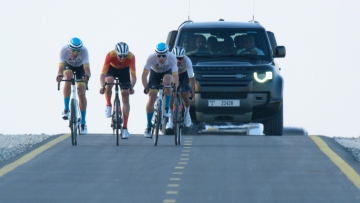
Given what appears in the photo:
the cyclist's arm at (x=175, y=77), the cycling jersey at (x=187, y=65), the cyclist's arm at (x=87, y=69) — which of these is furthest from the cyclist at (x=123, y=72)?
the cycling jersey at (x=187, y=65)

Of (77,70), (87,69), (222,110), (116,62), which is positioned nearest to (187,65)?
(116,62)

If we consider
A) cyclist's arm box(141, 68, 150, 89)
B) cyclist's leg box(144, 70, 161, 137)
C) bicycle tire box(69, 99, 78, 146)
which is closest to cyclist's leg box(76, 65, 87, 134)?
bicycle tire box(69, 99, 78, 146)

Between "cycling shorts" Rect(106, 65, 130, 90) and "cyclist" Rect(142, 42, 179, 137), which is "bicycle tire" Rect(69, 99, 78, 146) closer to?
"cycling shorts" Rect(106, 65, 130, 90)

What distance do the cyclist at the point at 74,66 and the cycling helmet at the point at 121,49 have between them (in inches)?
34.4

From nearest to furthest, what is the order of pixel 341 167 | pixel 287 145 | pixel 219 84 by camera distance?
pixel 341 167
pixel 287 145
pixel 219 84

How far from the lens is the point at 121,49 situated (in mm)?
22328

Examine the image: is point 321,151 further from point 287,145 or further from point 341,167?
point 341,167

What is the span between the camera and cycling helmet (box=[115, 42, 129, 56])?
2233 centimetres

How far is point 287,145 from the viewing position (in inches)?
896

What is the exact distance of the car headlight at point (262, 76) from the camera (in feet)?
86.6

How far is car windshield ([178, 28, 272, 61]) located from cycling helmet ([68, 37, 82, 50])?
3.99 meters

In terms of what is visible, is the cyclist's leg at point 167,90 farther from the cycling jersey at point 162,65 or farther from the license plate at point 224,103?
the license plate at point 224,103

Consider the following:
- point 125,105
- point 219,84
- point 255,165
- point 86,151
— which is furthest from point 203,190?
point 219,84

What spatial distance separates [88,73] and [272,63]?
16.5ft
